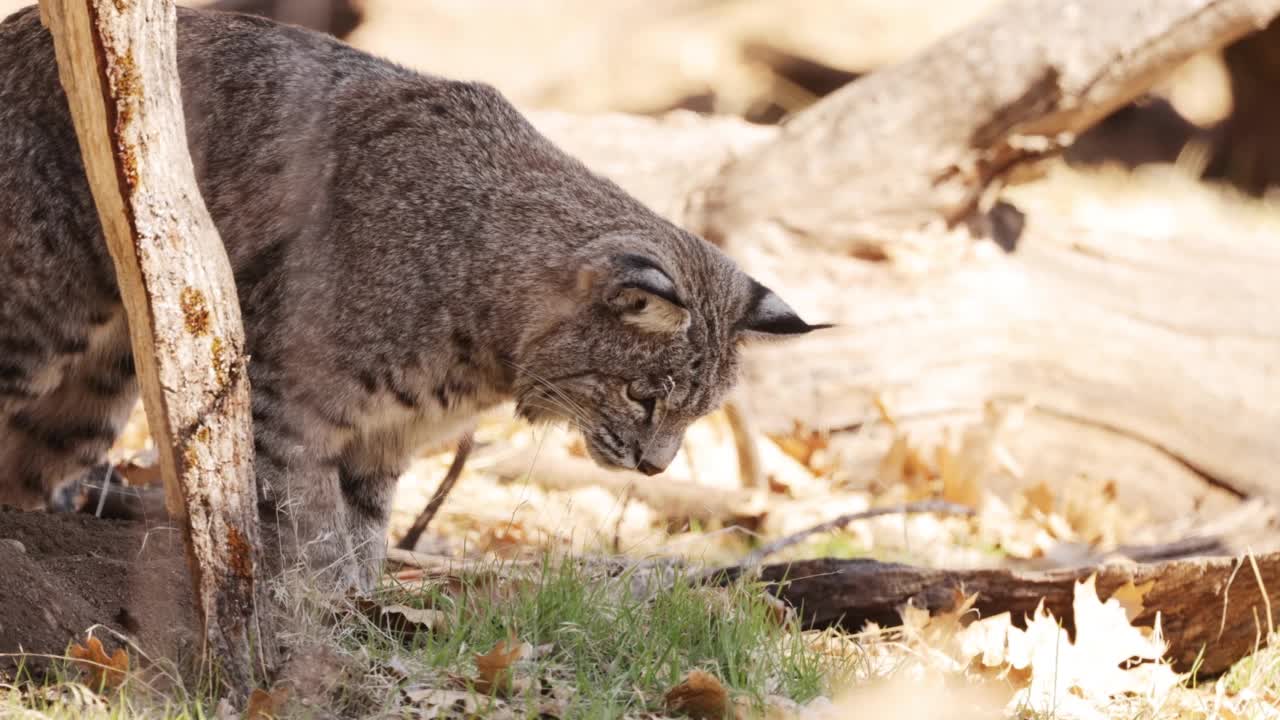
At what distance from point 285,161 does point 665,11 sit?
5605 mm

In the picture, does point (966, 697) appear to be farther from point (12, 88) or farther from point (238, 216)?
point (12, 88)

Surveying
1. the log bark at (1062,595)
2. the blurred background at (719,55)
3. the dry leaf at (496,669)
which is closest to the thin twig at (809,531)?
the log bark at (1062,595)

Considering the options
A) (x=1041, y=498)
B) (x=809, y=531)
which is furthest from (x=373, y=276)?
(x=1041, y=498)

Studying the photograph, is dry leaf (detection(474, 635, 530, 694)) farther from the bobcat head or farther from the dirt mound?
the bobcat head

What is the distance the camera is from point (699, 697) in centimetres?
298

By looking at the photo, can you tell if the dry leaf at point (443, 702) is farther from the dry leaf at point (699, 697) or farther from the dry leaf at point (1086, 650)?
the dry leaf at point (1086, 650)

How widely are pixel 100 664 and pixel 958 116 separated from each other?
210 inches

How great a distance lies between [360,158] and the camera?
4.18m

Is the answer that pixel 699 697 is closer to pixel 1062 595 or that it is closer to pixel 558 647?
pixel 558 647

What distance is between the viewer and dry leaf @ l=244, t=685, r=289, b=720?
275cm

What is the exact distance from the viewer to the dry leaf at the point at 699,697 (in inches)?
116

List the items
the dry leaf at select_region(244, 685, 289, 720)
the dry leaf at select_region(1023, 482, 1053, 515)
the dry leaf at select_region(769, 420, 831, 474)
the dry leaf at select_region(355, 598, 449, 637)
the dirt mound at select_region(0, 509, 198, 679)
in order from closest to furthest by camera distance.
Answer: the dry leaf at select_region(244, 685, 289, 720), the dirt mound at select_region(0, 509, 198, 679), the dry leaf at select_region(355, 598, 449, 637), the dry leaf at select_region(1023, 482, 1053, 515), the dry leaf at select_region(769, 420, 831, 474)

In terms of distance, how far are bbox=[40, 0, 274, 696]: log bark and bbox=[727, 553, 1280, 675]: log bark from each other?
1.64 meters

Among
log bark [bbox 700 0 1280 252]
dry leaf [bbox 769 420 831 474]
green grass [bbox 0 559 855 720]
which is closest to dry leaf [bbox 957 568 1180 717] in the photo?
green grass [bbox 0 559 855 720]
